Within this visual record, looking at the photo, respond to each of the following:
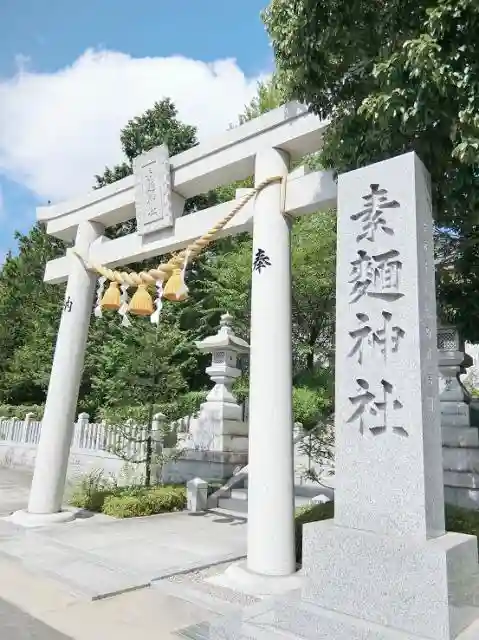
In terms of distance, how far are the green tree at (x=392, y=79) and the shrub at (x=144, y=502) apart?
6300mm

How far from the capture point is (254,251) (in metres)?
5.61

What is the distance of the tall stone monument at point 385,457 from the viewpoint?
10.1ft

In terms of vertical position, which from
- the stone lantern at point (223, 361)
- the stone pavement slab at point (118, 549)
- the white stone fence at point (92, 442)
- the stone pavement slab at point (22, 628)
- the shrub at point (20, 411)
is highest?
the stone lantern at point (223, 361)

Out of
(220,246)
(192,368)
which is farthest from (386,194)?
(220,246)

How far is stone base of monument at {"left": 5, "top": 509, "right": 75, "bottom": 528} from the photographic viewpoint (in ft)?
23.5

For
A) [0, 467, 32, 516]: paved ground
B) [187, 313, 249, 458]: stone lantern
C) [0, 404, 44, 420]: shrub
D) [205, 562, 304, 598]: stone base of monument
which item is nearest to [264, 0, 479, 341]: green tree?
[205, 562, 304, 598]: stone base of monument

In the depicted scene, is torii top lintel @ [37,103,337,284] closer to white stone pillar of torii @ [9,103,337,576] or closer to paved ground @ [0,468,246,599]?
white stone pillar of torii @ [9,103,337,576]

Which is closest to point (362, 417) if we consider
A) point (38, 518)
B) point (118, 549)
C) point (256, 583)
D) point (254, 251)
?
point (256, 583)

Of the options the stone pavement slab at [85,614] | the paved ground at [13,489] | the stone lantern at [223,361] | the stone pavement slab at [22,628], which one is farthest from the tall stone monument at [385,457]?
the paved ground at [13,489]

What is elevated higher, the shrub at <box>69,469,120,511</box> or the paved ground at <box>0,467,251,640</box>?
the shrub at <box>69,469,120,511</box>

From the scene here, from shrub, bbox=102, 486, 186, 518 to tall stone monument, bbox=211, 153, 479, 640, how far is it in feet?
17.9

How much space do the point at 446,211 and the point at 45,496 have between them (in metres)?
6.67

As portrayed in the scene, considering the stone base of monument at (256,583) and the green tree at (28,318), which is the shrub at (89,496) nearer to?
the stone base of monument at (256,583)

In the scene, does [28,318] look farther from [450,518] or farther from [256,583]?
[450,518]
